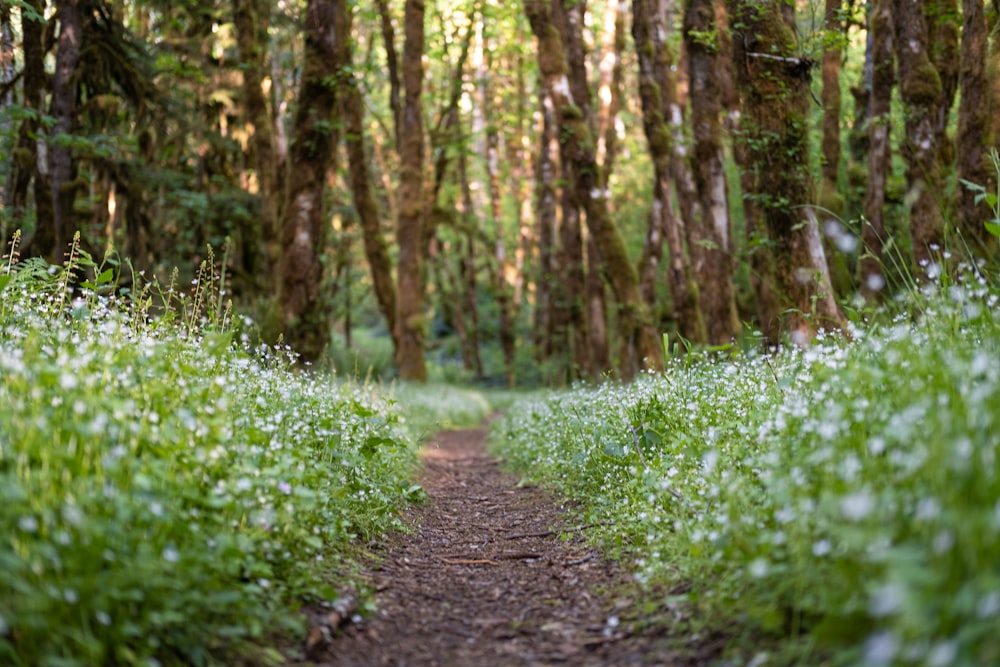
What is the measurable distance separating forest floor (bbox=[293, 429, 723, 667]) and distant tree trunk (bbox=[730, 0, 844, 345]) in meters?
3.86

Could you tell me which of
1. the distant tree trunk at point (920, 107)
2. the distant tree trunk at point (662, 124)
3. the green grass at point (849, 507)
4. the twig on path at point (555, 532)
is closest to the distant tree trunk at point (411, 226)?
the distant tree trunk at point (662, 124)

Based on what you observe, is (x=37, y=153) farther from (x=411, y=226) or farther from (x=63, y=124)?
(x=411, y=226)

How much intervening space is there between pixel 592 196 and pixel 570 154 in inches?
37.2

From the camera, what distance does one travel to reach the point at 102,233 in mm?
20922

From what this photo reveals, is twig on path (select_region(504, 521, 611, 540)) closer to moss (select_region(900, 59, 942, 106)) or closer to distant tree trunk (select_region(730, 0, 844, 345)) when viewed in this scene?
distant tree trunk (select_region(730, 0, 844, 345))

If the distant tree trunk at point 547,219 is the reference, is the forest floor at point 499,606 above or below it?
below

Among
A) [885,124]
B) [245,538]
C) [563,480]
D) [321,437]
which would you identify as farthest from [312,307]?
[245,538]

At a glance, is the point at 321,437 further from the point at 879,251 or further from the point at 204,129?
the point at 204,129

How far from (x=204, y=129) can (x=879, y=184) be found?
55.1 ft

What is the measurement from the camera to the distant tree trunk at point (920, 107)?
393 inches

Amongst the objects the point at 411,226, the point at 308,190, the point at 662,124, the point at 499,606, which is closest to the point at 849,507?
the point at 499,606

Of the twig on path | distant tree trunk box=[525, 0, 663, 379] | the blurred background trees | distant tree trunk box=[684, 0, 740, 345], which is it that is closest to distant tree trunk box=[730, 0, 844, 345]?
the blurred background trees

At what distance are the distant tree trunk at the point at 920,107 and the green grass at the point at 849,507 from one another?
6.08 m

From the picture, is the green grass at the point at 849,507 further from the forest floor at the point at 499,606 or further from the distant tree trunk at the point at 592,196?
the distant tree trunk at the point at 592,196
